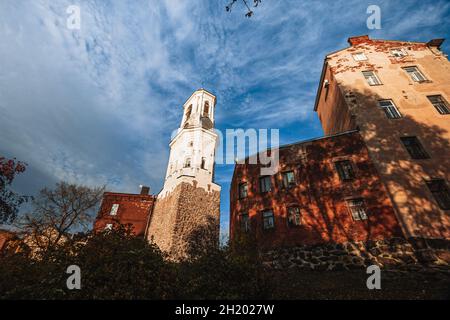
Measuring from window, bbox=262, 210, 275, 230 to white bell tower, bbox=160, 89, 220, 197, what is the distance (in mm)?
Result: 9330

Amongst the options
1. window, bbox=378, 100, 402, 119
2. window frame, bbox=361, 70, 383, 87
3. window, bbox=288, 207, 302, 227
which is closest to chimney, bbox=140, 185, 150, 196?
window, bbox=288, 207, 302, 227

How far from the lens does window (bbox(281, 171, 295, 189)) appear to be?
57.4 ft

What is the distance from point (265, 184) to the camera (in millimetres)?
19281

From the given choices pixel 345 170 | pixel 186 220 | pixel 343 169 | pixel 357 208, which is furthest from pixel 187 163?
pixel 357 208

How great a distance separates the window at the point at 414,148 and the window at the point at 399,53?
38.4ft

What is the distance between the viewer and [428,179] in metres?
13.7

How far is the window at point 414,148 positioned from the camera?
14852mm

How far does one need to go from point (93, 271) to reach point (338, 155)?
56.1ft

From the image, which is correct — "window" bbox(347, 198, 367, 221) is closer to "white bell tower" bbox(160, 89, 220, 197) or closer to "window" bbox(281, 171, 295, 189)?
"window" bbox(281, 171, 295, 189)

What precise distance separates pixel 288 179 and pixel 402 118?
33.8ft

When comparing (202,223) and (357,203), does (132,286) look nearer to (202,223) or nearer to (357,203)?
(357,203)

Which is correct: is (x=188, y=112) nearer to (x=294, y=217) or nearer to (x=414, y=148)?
(x=294, y=217)

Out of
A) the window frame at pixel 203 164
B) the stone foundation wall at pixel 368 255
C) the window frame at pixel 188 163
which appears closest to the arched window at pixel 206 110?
the window frame at pixel 203 164
